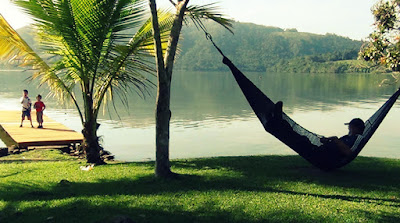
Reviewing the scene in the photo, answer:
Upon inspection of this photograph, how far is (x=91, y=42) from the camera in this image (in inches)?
303

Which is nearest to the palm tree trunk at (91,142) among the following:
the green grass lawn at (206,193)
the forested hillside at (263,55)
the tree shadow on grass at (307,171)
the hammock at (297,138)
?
the green grass lawn at (206,193)

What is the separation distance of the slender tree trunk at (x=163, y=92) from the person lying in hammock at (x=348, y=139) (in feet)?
8.18

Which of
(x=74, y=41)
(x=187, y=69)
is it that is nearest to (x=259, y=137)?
(x=74, y=41)

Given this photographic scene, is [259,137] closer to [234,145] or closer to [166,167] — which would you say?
[234,145]

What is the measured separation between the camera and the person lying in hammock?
620 cm

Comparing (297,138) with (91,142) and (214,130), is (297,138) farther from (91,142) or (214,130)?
(214,130)

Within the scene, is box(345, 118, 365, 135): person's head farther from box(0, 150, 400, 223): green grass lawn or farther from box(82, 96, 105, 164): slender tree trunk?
box(82, 96, 105, 164): slender tree trunk

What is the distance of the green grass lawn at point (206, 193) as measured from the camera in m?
4.78

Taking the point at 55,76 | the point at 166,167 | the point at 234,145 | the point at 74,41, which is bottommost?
the point at 234,145

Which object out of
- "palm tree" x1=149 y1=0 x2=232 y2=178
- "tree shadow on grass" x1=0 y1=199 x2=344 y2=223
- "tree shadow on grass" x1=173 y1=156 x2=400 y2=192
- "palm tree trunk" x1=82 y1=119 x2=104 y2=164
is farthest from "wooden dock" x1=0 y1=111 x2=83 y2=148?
"tree shadow on grass" x1=0 y1=199 x2=344 y2=223

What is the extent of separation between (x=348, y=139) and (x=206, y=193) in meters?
2.65

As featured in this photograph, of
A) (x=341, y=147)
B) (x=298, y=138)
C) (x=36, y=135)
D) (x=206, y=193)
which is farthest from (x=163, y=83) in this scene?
(x=36, y=135)

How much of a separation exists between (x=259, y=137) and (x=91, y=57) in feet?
40.9

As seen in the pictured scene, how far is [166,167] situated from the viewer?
6.55 meters
